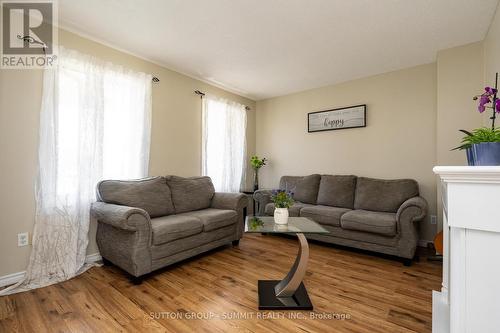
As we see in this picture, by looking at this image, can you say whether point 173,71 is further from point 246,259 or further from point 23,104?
point 246,259

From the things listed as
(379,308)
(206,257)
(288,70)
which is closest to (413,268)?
(379,308)


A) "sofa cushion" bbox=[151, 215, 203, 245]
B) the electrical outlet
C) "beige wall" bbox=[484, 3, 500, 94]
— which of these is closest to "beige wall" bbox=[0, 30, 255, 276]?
the electrical outlet

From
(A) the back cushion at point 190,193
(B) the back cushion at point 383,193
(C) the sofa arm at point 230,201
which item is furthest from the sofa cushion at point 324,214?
(A) the back cushion at point 190,193

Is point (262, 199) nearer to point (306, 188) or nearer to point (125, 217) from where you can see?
point (306, 188)

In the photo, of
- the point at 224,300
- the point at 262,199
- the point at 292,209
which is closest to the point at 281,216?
the point at 224,300

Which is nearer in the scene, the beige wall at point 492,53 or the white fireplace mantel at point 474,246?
the white fireplace mantel at point 474,246

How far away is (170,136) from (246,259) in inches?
77.8

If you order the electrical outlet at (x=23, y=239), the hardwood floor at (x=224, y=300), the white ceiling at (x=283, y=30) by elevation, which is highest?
the white ceiling at (x=283, y=30)

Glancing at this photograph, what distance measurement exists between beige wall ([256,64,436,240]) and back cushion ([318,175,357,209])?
294 millimetres

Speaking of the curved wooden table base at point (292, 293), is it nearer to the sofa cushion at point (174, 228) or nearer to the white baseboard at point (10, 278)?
the sofa cushion at point (174, 228)

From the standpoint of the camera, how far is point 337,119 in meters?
3.90

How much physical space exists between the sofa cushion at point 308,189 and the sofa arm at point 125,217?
2440mm

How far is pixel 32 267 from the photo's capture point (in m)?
2.13

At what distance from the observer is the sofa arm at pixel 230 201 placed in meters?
3.21
